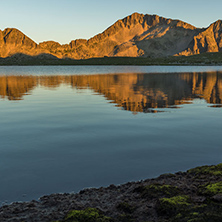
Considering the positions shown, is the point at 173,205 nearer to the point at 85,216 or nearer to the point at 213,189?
the point at 213,189

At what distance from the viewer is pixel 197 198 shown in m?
7.47

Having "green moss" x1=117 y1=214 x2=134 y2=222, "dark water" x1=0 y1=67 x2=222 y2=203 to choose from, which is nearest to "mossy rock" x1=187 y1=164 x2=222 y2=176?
"dark water" x1=0 y1=67 x2=222 y2=203

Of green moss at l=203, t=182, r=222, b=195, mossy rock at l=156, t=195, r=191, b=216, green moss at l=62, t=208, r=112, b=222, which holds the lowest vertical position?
green moss at l=62, t=208, r=112, b=222

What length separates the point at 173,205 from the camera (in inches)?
273

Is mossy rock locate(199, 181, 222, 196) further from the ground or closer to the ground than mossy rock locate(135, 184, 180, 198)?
further from the ground

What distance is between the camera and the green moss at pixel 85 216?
21.1 ft

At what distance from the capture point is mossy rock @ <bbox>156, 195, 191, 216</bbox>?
265 inches

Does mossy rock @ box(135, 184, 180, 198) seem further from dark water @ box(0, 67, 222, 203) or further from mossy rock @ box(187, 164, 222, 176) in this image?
mossy rock @ box(187, 164, 222, 176)

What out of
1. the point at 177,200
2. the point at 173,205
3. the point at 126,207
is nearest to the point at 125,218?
the point at 126,207

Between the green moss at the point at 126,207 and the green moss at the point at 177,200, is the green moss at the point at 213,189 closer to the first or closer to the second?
the green moss at the point at 177,200

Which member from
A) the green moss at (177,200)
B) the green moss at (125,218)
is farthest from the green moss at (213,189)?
the green moss at (125,218)

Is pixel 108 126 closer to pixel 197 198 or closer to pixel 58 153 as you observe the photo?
pixel 58 153

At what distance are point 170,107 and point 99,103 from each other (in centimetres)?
705

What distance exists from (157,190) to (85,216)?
249cm
